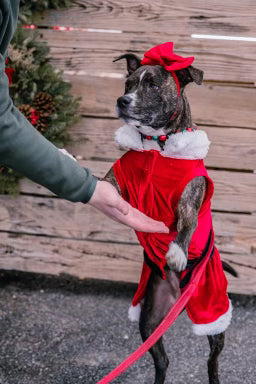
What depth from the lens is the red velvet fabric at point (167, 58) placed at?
1.91m

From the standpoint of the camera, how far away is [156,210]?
1.99 metres

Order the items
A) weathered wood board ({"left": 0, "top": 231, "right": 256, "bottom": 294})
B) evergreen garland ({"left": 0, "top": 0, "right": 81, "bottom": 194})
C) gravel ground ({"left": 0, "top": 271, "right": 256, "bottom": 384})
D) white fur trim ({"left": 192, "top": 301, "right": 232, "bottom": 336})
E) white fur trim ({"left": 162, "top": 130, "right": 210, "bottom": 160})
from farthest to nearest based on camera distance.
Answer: weathered wood board ({"left": 0, "top": 231, "right": 256, "bottom": 294})
evergreen garland ({"left": 0, "top": 0, "right": 81, "bottom": 194})
gravel ground ({"left": 0, "top": 271, "right": 256, "bottom": 384})
white fur trim ({"left": 192, "top": 301, "right": 232, "bottom": 336})
white fur trim ({"left": 162, "top": 130, "right": 210, "bottom": 160})

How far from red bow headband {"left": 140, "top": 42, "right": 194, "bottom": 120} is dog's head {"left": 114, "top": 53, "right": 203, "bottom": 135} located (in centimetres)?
2

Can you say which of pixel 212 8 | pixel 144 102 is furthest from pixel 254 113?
pixel 144 102

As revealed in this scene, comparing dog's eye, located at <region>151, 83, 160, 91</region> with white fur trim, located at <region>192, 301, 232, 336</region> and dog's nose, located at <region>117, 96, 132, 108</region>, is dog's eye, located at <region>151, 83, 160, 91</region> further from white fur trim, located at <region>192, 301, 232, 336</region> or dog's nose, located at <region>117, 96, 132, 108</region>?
white fur trim, located at <region>192, 301, 232, 336</region>

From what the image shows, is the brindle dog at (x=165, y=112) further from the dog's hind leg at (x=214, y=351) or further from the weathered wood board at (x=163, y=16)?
the weathered wood board at (x=163, y=16)

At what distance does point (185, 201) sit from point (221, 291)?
52 centimetres

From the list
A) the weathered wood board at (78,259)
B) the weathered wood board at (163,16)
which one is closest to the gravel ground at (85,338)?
the weathered wood board at (78,259)

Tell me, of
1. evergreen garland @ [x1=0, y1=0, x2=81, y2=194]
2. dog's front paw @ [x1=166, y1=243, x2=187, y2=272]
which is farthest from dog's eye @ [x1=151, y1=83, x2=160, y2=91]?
evergreen garland @ [x1=0, y1=0, x2=81, y2=194]

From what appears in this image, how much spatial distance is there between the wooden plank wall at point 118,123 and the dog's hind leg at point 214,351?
105 cm

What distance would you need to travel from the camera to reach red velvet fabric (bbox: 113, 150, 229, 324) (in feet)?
6.39

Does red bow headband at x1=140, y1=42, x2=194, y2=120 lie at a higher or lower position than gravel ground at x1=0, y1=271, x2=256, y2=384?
higher

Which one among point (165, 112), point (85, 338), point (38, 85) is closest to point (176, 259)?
point (165, 112)

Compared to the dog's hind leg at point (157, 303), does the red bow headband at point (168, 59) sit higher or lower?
higher
